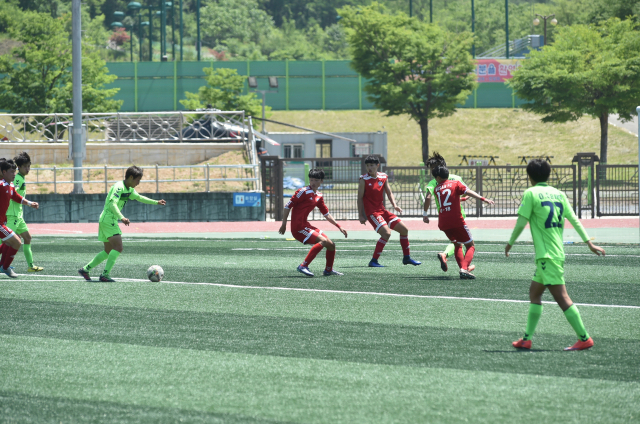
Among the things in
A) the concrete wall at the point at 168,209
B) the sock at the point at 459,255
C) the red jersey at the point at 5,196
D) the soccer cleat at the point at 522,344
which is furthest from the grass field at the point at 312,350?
the concrete wall at the point at 168,209

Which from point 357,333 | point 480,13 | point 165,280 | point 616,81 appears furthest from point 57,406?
point 480,13

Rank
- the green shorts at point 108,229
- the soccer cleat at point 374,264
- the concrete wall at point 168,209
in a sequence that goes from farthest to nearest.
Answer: the concrete wall at point 168,209 < the soccer cleat at point 374,264 < the green shorts at point 108,229

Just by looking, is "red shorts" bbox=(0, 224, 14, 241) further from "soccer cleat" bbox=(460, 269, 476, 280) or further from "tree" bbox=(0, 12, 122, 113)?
"tree" bbox=(0, 12, 122, 113)

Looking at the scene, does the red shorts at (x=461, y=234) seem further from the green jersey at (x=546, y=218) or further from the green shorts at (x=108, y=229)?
the green shorts at (x=108, y=229)

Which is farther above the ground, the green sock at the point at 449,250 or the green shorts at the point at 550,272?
the green shorts at the point at 550,272

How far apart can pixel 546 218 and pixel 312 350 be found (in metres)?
2.25

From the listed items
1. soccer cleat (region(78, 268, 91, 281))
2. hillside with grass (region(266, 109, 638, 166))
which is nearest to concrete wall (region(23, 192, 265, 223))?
soccer cleat (region(78, 268, 91, 281))

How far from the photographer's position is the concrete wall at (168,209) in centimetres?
2430

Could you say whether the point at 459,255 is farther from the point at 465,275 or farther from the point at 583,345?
the point at 583,345

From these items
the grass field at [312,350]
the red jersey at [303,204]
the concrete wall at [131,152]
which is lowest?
the grass field at [312,350]

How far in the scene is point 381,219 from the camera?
12.1 m

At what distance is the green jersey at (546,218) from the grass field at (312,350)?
0.87m

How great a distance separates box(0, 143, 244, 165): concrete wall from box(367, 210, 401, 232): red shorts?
69.2ft

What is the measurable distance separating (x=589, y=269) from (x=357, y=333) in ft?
20.3
